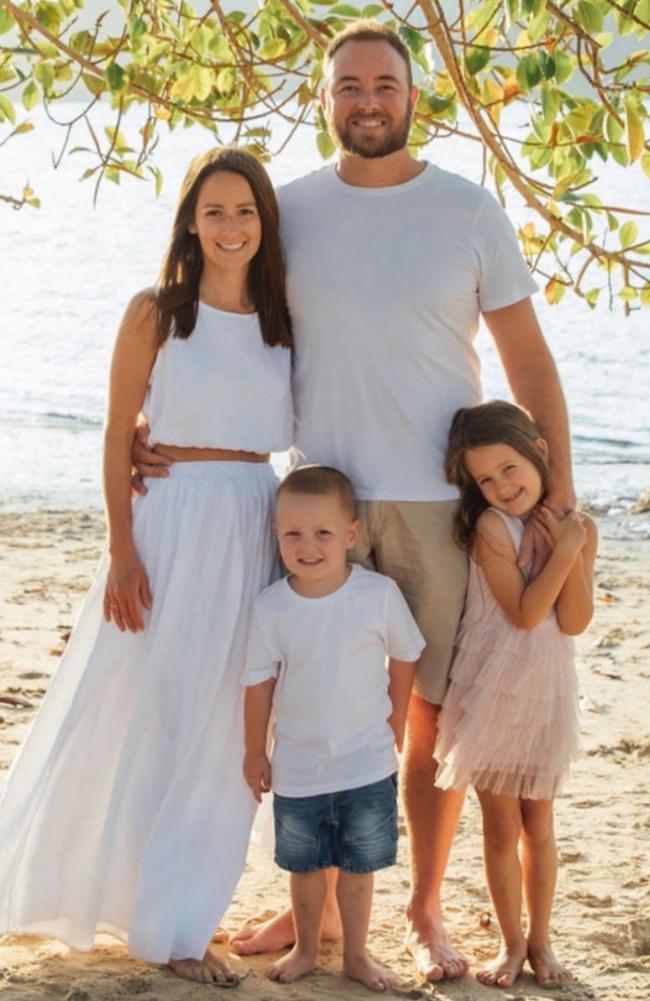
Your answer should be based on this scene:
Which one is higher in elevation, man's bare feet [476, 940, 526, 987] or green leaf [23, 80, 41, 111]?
green leaf [23, 80, 41, 111]

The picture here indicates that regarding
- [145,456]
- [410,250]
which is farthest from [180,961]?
[410,250]

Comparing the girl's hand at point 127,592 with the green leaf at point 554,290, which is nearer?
the girl's hand at point 127,592

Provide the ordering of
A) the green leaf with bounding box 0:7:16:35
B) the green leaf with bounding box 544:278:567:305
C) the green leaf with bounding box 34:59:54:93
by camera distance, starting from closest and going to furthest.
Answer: the green leaf with bounding box 0:7:16:35 → the green leaf with bounding box 34:59:54:93 → the green leaf with bounding box 544:278:567:305

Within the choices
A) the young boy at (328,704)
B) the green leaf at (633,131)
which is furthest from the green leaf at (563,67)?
the young boy at (328,704)

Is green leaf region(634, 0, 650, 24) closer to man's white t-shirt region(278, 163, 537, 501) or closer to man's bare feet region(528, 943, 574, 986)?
man's white t-shirt region(278, 163, 537, 501)

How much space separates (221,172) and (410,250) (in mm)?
464

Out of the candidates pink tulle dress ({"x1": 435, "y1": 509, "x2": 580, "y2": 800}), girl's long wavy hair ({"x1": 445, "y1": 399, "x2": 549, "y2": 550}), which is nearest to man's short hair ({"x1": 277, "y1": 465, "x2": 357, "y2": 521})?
girl's long wavy hair ({"x1": 445, "y1": 399, "x2": 549, "y2": 550})

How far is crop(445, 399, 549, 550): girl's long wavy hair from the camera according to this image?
3480 mm

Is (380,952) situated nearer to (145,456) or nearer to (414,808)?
(414,808)

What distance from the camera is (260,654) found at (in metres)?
3.53

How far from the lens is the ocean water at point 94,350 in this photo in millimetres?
13094

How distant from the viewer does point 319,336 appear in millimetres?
3582

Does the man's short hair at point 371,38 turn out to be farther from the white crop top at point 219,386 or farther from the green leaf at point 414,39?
the white crop top at point 219,386

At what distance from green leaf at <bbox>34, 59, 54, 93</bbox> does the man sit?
0.96 m
